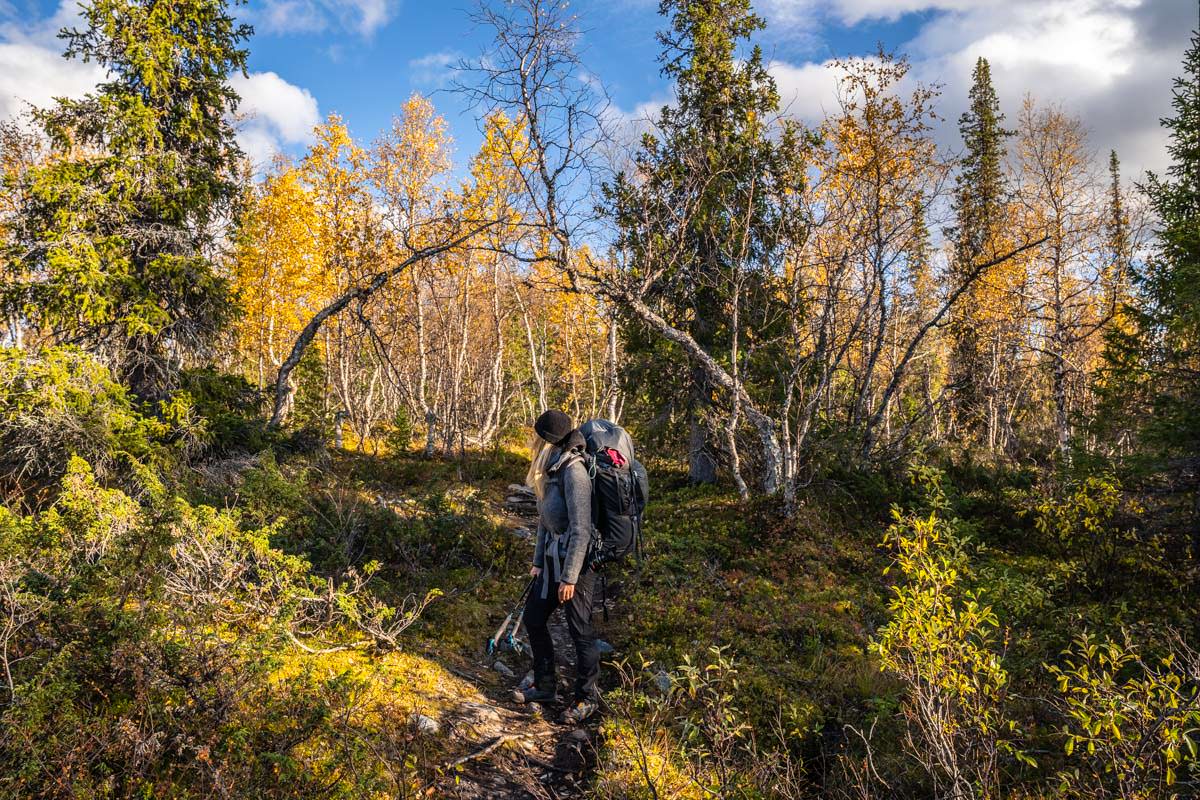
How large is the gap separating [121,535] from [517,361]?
2566cm

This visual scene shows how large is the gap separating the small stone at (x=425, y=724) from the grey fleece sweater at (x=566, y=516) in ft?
4.21

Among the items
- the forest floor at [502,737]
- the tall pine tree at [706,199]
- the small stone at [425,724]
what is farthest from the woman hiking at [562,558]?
the tall pine tree at [706,199]

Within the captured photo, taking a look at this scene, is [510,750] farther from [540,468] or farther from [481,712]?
[540,468]

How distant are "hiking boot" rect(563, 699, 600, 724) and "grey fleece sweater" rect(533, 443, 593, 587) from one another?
1.03 meters

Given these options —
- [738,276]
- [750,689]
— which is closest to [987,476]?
[738,276]

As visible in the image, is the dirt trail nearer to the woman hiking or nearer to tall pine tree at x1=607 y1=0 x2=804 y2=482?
the woman hiking

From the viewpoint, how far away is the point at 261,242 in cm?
1970

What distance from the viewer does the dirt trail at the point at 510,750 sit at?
384 cm

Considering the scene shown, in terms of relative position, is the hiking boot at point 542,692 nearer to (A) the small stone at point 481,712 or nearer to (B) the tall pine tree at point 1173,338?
(A) the small stone at point 481,712

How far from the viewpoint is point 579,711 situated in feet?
15.8

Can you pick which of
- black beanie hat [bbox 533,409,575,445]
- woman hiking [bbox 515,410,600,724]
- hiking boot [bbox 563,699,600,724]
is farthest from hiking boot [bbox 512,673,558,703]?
black beanie hat [bbox 533,409,575,445]

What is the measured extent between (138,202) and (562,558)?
1038 centimetres

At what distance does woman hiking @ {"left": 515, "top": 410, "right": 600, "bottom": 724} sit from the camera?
462cm

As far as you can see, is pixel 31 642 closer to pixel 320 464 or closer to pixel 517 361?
pixel 320 464
